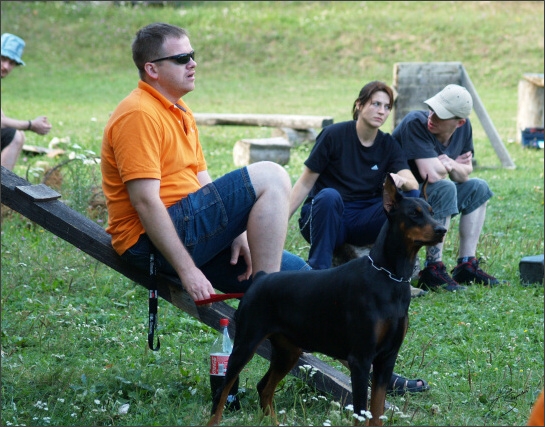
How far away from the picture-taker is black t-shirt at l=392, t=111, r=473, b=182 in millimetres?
6473

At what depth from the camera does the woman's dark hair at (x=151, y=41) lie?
4219mm

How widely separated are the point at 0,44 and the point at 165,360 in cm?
511

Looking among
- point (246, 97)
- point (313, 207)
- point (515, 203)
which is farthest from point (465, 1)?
point (313, 207)

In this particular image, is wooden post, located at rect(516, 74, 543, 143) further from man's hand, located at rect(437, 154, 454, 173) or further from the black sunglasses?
the black sunglasses

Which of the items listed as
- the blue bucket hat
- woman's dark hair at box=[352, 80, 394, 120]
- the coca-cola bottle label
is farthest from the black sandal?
the blue bucket hat

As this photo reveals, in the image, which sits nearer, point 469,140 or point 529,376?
point 529,376

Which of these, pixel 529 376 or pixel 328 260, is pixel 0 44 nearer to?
pixel 328 260

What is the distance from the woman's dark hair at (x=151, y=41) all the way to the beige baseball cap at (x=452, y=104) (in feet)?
8.58

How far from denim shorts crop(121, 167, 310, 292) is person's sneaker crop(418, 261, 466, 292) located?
2.69 meters

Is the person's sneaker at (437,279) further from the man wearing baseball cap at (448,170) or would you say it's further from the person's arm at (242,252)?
the person's arm at (242,252)

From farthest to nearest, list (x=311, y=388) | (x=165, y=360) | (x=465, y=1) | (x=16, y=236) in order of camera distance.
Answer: (x=465, y=1) < (x=16, y=236) < (x=165, y=360) < (x=311, y=388)

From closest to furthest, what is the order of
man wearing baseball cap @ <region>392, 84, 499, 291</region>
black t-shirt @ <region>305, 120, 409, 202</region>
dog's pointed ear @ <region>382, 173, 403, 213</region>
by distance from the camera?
dog's pointed ear @ <region>382, 173, 403, 213</region> → black t-shirt @ <region>305, 120, 409, 202</region> → man wearing baseball cap @ <region>392, 84, 499, 291</region>

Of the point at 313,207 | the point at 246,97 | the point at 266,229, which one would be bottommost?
the point at 246,97

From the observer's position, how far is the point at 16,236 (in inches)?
300
